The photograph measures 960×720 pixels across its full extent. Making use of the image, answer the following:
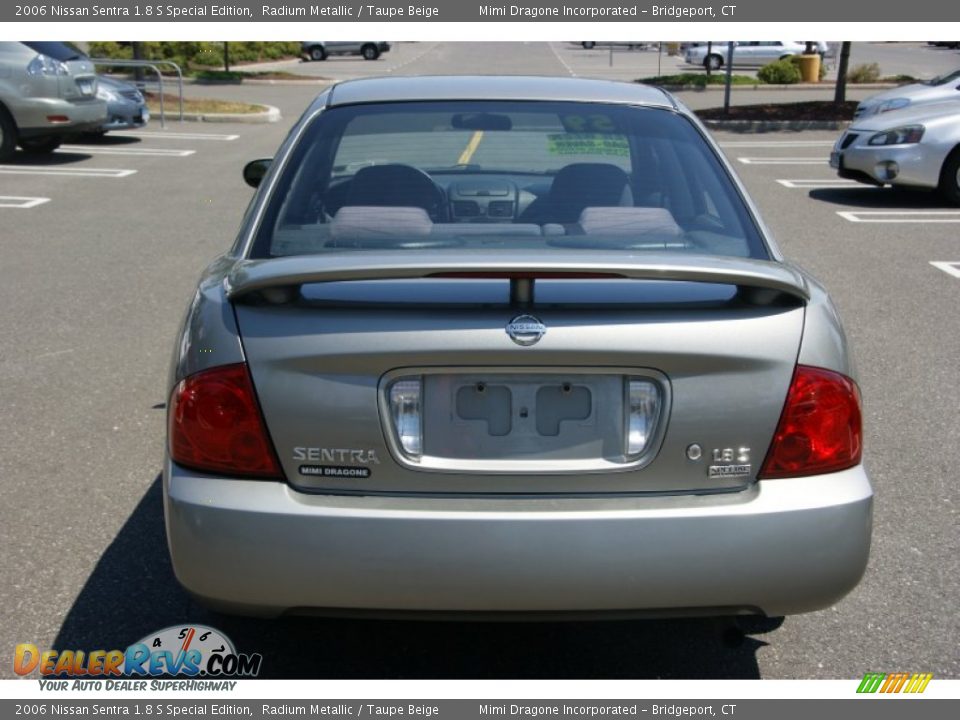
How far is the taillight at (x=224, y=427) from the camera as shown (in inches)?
118

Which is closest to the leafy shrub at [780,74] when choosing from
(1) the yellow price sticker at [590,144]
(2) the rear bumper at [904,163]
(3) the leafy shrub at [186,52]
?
(3) the leafy shrub at [186,52]

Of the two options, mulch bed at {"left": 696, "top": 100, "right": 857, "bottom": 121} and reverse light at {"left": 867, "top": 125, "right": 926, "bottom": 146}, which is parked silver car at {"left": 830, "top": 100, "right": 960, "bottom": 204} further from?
mulch bed at {"left": 696, "top": 100, "right": 857, "bottom": 121}

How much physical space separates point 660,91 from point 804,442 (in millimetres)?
1945

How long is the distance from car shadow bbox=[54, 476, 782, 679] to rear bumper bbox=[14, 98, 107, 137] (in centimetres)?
1342

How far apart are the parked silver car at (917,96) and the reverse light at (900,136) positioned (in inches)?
80.4

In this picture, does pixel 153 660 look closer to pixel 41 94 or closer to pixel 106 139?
pixel 41 94

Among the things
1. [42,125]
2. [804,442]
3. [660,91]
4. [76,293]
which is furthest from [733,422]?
[42,125]

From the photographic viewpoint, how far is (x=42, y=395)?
20.4 ft

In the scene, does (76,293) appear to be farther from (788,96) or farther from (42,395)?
(788,96)

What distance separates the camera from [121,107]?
745 inches

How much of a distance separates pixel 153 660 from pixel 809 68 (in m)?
34.5

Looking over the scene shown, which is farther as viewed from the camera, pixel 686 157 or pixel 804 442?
pixel 686 157

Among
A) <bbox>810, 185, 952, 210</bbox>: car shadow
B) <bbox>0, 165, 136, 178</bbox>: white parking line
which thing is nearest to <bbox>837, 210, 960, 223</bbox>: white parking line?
<bbox>810, 185, 952, 210</bbox>: car shadow

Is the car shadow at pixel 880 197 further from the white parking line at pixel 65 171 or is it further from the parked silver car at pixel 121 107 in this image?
the parked silver car at pixel 121 107
